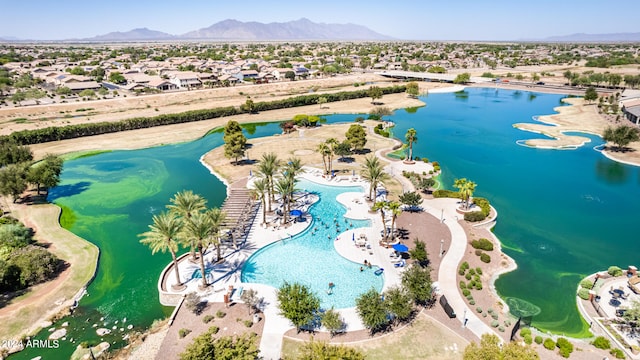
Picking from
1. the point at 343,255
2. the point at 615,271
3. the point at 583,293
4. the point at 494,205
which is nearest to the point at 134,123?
the point at 343,255

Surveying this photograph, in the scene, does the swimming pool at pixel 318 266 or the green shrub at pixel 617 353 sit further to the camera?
the swimming pool at pixel 318 266

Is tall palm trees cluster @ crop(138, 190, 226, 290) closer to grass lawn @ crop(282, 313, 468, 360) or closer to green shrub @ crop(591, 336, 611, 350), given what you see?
grass lawn @ crop(282, 313, 468, 360)

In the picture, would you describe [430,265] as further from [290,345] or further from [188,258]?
[188,258]

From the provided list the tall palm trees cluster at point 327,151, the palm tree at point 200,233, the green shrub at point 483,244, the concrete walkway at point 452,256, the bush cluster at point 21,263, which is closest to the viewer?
the concrete walkway at point 452,256

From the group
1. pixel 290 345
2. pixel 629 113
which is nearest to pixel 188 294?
pixel 290 345

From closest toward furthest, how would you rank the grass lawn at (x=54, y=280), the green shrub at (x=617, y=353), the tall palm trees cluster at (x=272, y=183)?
the green shrub at (x=617, y=353) < the grass lawn at (x=54, y=280) < the tall palm trees cluster at (x=272, y=183)

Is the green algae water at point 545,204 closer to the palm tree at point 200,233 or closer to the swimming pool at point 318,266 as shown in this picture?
the swimming pool at point 318,266

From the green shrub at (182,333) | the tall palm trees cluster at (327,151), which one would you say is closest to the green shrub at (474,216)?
the tall palm trees cluster at (327,151)
